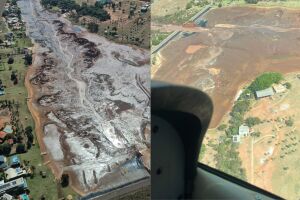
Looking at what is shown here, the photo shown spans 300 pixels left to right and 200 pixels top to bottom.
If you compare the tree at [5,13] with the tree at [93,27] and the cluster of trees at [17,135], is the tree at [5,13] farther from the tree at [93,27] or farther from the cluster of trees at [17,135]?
the cluster of trees at [17,135]

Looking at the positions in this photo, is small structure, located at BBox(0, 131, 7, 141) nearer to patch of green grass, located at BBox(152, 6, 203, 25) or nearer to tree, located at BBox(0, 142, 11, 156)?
tree, located at BBox(0, 142, 11, 156)

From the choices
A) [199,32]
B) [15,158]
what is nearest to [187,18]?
[199,32]

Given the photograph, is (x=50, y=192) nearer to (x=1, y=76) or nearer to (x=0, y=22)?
(x=1, y=76)

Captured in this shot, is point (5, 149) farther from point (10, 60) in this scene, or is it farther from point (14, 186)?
point (10, 60)

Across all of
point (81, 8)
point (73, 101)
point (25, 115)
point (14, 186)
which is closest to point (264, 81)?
point (14, 186)

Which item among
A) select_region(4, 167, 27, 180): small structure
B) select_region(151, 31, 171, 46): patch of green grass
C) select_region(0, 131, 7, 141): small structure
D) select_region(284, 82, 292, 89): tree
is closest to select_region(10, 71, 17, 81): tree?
select_region(0, 131, 7, 141): small structure
